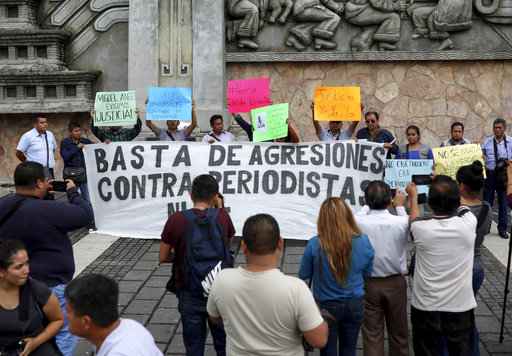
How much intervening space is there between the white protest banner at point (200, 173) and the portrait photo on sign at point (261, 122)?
0.36 m

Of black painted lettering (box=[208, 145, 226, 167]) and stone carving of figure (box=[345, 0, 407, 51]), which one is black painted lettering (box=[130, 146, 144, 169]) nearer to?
black painted lettering (box=[208, 145, 226, 167])

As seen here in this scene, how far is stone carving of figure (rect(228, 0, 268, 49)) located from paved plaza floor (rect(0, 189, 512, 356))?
4839 mm

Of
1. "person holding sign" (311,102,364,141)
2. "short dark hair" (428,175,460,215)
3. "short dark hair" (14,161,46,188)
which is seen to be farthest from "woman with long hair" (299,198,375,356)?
"person holding sign" (311,102,364,141)

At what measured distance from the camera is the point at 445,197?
12.9 feet

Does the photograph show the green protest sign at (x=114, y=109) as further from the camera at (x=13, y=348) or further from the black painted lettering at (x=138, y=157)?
the camera at (x=13, y=348)

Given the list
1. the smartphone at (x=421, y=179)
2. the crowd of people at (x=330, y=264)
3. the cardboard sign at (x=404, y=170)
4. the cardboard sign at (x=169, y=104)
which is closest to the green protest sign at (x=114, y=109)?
the cardboard sign at (x=169, y=104)

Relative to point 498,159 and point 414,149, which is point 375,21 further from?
point 414,149

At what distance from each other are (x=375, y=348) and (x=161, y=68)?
26.1 feet

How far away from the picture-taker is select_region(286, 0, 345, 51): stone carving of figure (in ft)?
37.0

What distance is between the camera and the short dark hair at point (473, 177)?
438cm

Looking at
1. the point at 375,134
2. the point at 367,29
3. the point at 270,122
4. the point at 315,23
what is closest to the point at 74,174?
the point at 270,122

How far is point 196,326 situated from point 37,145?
5.71 meters

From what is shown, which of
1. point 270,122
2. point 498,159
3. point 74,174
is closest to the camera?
point 270,122

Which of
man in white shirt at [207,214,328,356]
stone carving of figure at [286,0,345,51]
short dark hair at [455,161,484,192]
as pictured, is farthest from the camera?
stone carving of figure at [286,0,345,51]
